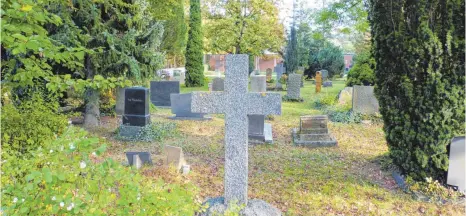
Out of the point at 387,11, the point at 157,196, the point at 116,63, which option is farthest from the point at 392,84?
the point at 116,63

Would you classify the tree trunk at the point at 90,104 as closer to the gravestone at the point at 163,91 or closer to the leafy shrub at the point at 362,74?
the gravestone at the point at 163,91

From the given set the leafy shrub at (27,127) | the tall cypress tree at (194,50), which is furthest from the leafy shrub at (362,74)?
the leafy shrub at (27,127)

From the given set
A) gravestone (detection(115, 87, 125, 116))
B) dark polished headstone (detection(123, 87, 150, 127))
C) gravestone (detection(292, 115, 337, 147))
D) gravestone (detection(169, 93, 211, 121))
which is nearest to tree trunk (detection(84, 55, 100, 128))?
gravestone (detection(115, 87, 125, 116))

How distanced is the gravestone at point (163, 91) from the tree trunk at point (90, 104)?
4.17m

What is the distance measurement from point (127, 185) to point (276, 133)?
24.8 ft

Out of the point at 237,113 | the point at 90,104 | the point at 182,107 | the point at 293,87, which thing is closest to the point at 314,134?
the point at 182,107

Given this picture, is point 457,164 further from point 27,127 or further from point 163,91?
point 163,91

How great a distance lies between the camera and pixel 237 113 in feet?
13.7

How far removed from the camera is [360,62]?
15.4 meters

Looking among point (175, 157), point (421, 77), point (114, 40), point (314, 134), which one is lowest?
point (175, 157)

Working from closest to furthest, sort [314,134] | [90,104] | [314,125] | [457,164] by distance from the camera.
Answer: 1. [457,164]
2. [314,134]
3. [314,125]
4. [90,104]

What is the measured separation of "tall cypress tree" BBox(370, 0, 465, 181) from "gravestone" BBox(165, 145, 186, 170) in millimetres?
3342

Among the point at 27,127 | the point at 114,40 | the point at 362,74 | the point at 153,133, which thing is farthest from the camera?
the point at 362,74

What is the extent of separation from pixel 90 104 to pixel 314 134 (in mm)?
5877
